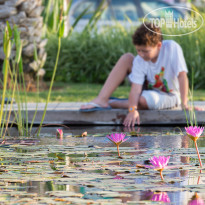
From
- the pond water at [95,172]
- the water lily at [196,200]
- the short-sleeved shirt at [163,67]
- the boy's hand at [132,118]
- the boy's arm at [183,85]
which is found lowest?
the water lily at [196,200]

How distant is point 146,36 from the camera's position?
4.95 meters

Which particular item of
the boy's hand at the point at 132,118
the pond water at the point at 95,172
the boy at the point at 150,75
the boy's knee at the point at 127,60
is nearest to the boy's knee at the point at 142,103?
the boy at the point at 150,75

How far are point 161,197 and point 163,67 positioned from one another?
3.11 metres

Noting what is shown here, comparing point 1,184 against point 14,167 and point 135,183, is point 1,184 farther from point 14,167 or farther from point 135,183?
point 135,183

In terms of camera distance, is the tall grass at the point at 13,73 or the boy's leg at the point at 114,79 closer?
the tall grass at the point at 13,73

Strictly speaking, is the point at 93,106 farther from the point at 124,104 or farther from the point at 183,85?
the point at 183,85

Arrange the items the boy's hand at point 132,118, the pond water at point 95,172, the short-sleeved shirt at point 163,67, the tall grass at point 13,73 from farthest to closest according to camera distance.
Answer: the short-sleeved shirt at point 163,67
the boy's hand at point 132,118
the tall grass at point 13,73
the pond water at point 95,172

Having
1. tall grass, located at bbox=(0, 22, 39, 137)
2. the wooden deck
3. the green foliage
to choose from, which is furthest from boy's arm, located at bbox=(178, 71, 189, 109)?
the green foliage

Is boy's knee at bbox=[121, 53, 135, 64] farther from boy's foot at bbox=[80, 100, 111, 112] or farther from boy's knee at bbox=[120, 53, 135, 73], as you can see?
boy's foot at bbox=[80, 100, 111, 112]

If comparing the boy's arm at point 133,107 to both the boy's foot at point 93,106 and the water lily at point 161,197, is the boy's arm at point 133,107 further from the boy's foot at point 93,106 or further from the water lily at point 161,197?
the water lily at point 161,197

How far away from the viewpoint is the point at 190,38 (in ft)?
30.1

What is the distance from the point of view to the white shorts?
5188 mm

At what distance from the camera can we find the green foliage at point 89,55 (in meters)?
9.45

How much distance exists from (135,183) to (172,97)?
2.94 meters
